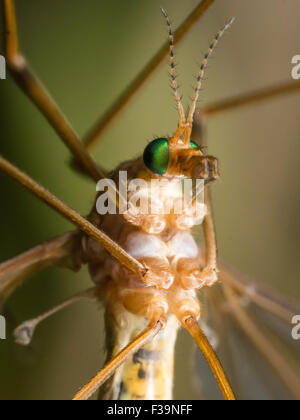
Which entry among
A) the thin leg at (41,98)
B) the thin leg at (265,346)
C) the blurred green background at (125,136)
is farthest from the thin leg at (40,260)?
the thin leg at (265,346)

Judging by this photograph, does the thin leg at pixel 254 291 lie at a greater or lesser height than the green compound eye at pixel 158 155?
lesser

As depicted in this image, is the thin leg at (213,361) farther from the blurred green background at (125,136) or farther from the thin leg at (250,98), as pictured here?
the thin leg at (250,98)

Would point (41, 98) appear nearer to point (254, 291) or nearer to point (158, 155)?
point (158, 155)

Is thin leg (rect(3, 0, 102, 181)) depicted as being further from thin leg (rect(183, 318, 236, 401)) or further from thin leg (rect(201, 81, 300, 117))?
thin leg (rect(201, 81, 300, 117))

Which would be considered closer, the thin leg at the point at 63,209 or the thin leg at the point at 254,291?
the thin leg at the point at 63,209
